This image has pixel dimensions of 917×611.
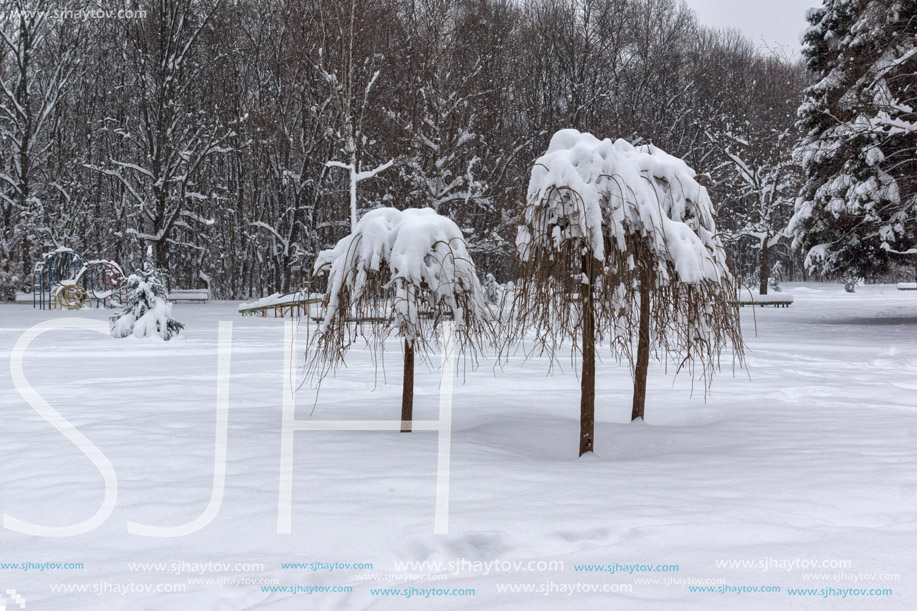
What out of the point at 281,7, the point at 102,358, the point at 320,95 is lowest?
the point at 102,358

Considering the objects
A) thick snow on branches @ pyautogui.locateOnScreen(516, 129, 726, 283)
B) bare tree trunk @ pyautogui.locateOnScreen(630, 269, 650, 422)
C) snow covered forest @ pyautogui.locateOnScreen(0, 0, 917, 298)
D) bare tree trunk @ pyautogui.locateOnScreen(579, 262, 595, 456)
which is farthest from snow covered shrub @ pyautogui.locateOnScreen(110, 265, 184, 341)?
bare tree trunk @ pyautogui.locateOnScreen(579, 262, 595, 456)

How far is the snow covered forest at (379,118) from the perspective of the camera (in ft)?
62.2

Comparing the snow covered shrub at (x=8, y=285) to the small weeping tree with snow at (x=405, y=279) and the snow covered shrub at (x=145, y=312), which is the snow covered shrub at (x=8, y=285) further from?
the small weeping tree with snow at (x=405, y=279)

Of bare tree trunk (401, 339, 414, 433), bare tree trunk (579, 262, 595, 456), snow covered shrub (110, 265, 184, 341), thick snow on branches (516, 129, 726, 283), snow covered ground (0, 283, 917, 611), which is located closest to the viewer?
snow covered ground (0, 283, 917, 611)

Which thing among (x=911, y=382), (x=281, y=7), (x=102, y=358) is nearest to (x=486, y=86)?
(x=281, y=7)

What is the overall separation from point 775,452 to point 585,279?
1902mm

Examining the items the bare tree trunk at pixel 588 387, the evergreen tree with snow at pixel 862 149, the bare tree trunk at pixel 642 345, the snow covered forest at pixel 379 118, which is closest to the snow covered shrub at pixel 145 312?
the snow covered forest at pixel 379 118

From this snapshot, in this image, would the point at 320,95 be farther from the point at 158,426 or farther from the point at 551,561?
the point at 551,561

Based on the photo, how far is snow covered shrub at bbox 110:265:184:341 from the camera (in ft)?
47.9

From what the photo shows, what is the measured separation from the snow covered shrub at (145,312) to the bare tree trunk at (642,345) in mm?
10971

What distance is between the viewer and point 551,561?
3291 millimetres

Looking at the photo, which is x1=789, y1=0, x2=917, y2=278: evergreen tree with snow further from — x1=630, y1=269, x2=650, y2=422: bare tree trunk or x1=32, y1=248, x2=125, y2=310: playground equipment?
x1=32, y1=248, x2=125, y2=310: playground equipment

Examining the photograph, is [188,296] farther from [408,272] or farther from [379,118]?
[408,272]

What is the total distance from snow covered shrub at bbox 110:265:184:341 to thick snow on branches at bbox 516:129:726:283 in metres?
11.2
